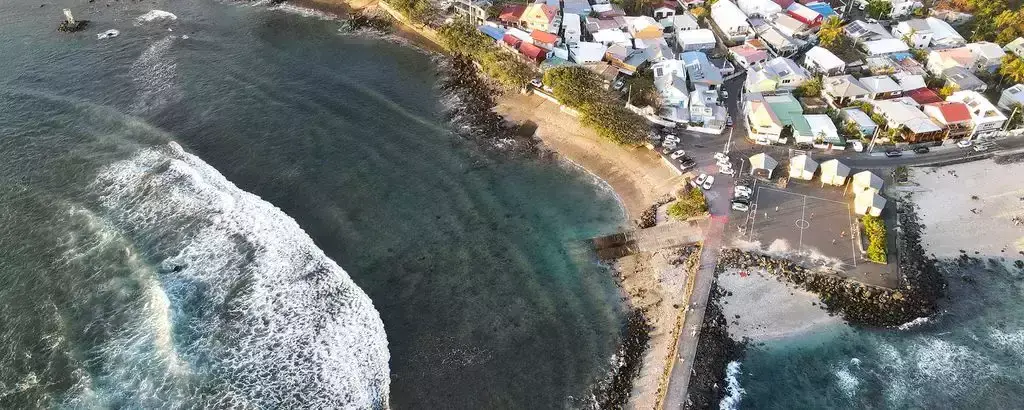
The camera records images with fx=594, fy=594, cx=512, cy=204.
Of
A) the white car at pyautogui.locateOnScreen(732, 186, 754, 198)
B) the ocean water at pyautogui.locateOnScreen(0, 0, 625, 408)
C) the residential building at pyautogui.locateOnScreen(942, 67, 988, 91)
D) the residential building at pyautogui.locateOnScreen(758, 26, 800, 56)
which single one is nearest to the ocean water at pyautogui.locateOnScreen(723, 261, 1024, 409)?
the ocean water at pyautogui.locateOnScreen(0, 0, 625, 408)

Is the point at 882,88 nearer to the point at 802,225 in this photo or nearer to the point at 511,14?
the point at 802,225

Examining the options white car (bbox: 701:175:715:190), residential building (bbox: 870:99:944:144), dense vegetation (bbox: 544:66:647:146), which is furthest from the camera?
residential building (bbox: 870:99:944:144)

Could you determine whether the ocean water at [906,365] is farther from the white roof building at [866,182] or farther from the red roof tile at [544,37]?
the red roof tile at [544,37]

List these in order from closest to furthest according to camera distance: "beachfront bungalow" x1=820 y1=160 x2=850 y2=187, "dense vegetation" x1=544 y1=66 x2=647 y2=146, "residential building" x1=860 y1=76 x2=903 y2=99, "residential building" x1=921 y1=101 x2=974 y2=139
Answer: "beachfront bungalow" x1=820 y1=160 x2=850 y2=187 → "dense vegetation" x1=544 y1=66 x2=647 y2=146 → "residential building" x1=921 y1=101 x2=974 y2=139 → "residential building" x1=860 y1=76 x2=903 y2=99

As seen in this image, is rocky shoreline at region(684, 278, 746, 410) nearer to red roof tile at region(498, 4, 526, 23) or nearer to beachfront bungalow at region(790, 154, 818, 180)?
beachfront bungalow at region(790, 154, 818, 180)

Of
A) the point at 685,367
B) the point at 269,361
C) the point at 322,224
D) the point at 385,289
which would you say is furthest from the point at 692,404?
the point at 322,224

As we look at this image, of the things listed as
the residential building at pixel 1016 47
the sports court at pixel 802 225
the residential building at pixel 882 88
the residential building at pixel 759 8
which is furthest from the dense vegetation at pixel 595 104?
the residential building at pixel 1016 47

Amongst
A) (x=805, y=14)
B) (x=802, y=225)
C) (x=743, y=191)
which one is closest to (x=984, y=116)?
(x=802, y=225)
